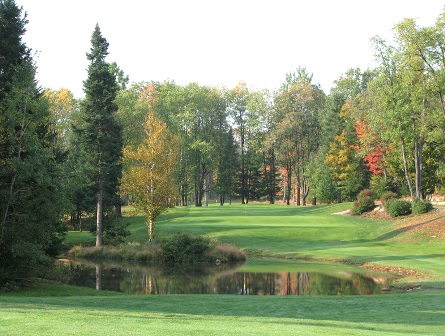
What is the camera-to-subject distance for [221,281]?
1172 inches

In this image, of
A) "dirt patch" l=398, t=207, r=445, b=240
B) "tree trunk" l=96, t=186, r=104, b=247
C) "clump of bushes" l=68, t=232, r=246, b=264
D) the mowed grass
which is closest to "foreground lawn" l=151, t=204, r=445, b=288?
the mowed grass

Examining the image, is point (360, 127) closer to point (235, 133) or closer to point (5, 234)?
point (235, 133)

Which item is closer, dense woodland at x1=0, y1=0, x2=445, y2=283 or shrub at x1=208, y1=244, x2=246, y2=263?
dense woodland at x1=0, y1=0, x2=445, y2=283

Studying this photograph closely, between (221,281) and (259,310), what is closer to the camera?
(259,310)

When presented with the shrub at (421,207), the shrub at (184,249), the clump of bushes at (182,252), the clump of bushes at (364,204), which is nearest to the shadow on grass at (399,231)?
the shrub at (421,207)

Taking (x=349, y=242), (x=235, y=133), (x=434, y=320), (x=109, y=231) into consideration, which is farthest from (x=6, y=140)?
(x=235, y=133)

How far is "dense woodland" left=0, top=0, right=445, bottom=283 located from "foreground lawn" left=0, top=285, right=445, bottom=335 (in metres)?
7.47

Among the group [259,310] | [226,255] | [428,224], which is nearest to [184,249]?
[226,255]

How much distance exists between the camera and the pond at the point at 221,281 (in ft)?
85.7

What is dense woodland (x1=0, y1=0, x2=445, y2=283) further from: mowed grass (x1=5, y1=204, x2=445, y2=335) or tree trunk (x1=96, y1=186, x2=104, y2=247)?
mowed grass (x1=5, y1=204, x2=445, y2=335)

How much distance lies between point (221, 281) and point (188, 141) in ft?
184

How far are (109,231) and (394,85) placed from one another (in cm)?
2790

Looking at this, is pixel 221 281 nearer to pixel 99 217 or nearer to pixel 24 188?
pixel 24 188

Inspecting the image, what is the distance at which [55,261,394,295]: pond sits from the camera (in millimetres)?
26109
